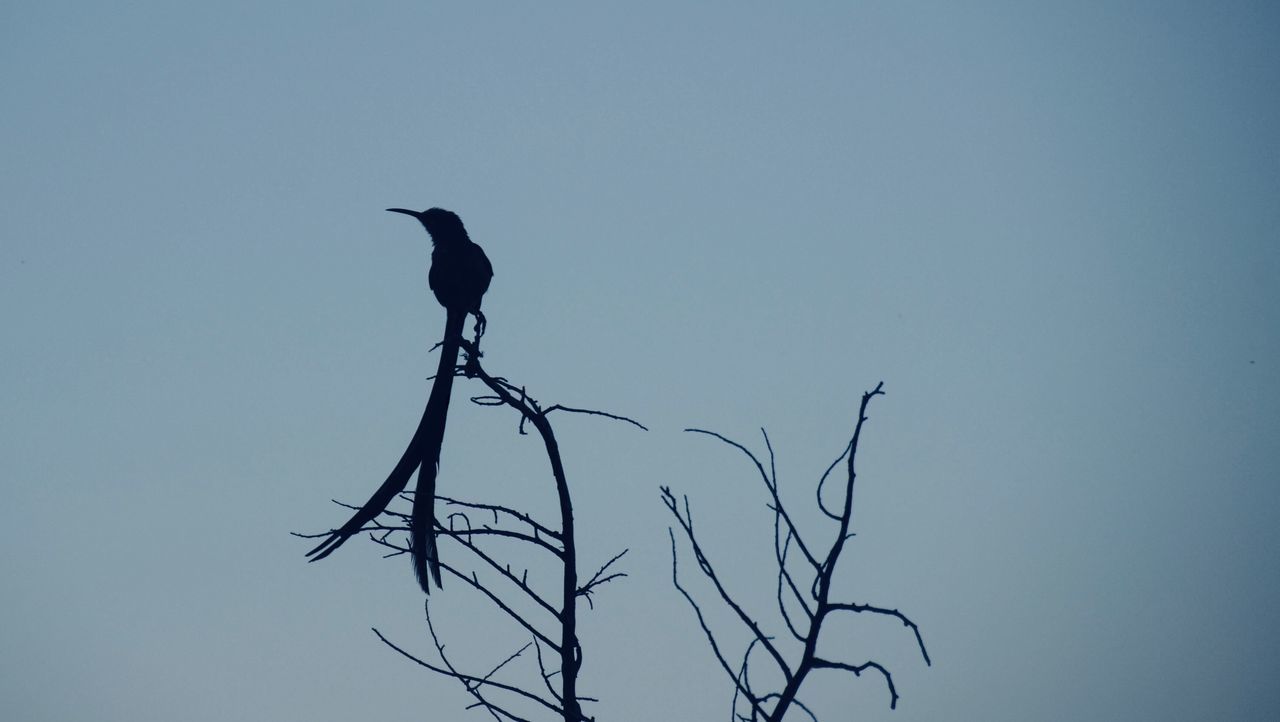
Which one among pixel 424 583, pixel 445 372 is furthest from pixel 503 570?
pixel 445 372

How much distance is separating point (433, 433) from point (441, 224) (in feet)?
6.58

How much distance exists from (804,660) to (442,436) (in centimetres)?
147

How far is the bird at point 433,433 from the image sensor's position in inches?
95.9

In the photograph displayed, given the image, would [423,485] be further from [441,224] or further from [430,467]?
A: [441,224]

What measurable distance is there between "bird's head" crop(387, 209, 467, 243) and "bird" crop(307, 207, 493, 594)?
0.21m

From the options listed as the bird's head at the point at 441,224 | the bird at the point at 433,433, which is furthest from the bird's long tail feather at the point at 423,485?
the bird's head at the point at 441,224

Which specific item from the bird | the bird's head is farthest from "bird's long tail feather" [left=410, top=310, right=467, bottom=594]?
the bird's head

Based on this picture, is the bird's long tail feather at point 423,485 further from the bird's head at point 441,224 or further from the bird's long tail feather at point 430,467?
the bird's head at point 441,224

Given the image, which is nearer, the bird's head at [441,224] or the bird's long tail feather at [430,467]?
the bird's long tail feather at [430,467]

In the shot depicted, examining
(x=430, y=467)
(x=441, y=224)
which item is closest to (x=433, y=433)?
(x=430, y=467)

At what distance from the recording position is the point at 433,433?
9.06 ft

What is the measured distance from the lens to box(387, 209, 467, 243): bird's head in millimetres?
4461

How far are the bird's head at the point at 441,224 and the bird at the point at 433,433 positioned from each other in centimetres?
21

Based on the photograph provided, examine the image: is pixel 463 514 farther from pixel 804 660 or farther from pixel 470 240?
pixel 470 240
